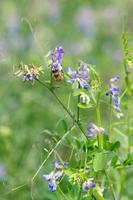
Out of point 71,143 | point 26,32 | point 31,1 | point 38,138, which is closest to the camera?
point 71,143

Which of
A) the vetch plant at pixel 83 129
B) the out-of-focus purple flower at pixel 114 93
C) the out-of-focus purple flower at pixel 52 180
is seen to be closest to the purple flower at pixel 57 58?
the vetch plant at pixel 83 129

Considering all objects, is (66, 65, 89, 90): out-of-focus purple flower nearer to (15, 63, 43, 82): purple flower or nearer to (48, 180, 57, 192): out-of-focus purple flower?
(15, 63, 43, 82): purple flower

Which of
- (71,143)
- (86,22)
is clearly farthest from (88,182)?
(86,22)

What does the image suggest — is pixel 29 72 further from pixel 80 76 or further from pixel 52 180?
pixel 52 180

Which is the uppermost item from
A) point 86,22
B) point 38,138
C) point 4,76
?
point 86,22

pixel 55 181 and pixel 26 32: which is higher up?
pixel 26 32

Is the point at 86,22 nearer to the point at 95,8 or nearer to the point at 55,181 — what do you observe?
the point at 95,8
